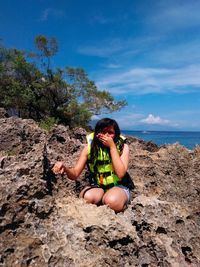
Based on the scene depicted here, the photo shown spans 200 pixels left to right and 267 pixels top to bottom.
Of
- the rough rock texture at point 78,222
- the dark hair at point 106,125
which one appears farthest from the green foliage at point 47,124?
the rough rock texture at point 78,222

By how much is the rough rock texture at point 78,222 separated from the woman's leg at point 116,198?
0.11 m

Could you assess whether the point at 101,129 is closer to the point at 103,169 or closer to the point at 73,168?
the point at 103,169

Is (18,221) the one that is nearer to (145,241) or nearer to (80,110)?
(145,241)

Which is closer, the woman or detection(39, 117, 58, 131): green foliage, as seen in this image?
the woman

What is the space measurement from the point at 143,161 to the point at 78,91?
76.6 feet

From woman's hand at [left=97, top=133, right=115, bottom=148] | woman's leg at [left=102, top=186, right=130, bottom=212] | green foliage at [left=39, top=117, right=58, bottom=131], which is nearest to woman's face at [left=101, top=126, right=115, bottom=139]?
woman's hand at [left=97, top=133, right=115, bottom=148]

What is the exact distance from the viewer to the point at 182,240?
4.75m

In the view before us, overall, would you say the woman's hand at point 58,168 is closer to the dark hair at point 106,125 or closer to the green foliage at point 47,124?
the dark hair at point 106,125

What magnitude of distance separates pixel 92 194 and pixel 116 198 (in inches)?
14.9

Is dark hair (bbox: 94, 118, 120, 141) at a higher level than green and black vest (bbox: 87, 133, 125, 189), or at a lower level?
higher

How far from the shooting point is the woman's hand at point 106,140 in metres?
5.18

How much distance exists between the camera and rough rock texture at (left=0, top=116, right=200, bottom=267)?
12.1ft

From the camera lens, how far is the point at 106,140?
523cm

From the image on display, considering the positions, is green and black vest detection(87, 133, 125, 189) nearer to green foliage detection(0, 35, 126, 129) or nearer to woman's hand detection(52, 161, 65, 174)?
woman's hand detection(52, 161, 65, 174)
